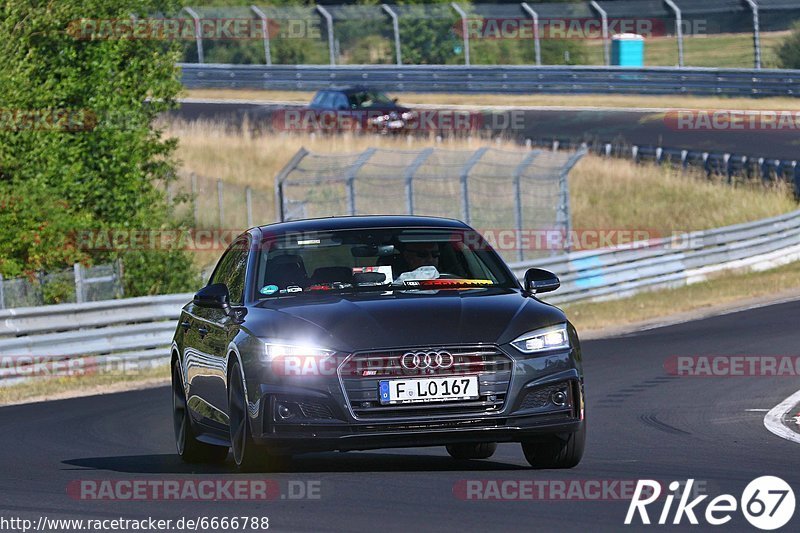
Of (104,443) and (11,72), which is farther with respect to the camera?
(11,72)

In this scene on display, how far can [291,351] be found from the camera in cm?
834

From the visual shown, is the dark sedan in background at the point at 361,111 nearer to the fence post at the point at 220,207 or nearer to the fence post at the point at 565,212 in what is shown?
the fence post at the point at 220,207

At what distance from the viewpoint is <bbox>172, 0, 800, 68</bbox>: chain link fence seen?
4303 cm

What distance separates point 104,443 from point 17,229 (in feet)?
37.9

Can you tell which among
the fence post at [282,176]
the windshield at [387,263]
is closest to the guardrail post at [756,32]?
the fence post at [282,176]

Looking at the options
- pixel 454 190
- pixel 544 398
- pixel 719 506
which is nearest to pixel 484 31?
pixel 454 190

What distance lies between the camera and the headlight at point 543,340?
8414 millimetres

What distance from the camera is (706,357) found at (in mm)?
17000

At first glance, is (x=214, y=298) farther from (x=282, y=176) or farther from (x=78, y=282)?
(x=282, y=176)

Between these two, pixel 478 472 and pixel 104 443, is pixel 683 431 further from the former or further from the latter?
pixel 104 443

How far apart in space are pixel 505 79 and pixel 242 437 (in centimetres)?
3909

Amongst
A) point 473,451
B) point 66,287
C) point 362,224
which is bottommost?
point 66,287

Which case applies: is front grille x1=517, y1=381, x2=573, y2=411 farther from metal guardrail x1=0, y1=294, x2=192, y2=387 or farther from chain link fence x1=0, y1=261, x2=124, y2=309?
chain link fence x1=0, y1=261, x2=124, y2=309

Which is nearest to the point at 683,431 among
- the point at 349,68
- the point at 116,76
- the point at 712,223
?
the point at 116,76
